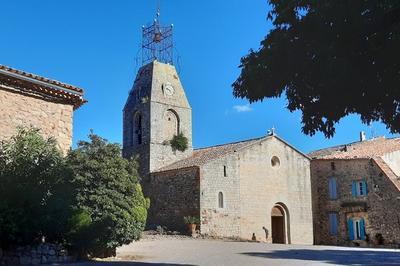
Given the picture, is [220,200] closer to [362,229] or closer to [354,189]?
[354,189]

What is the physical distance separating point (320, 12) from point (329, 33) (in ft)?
1.59

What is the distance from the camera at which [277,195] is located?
31938 mm

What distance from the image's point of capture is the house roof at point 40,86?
588 inches

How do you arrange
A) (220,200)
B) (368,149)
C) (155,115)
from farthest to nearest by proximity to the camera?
(368,149) → (155,115) → (220,200)

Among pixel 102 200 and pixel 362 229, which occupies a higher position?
pixel 102 200

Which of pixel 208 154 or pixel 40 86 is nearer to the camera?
pixel 40 86

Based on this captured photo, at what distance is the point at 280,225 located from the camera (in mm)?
32500

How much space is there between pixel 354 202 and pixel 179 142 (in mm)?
12742

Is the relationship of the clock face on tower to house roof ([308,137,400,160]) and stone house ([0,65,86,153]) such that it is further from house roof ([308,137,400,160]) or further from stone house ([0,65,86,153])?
stone house ([0,65,86,153])

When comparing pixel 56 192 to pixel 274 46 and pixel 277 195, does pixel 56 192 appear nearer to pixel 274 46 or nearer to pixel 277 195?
pixel 274 46

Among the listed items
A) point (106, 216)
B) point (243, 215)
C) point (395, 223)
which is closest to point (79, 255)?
point (106, 216)

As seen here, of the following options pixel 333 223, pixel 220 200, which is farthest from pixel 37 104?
pixel 333 223

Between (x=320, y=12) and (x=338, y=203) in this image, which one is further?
(x=338, y=203)

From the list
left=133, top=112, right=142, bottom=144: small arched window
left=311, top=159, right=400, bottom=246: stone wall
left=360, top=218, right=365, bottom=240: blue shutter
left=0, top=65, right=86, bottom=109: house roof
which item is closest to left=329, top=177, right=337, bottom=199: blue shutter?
left=311, top=159, right=400, bottom=246: stone wall
